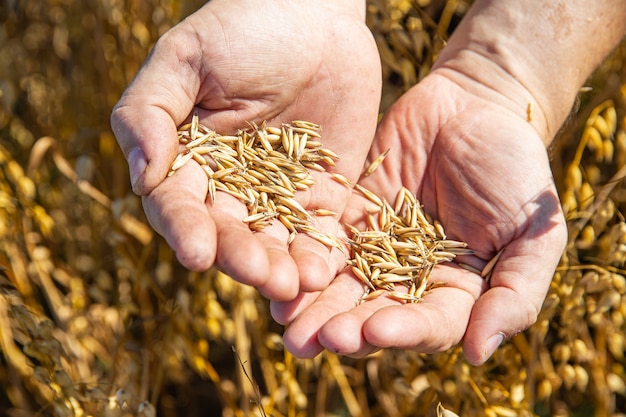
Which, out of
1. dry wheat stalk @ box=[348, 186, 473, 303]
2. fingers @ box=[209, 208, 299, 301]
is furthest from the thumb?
dry wheat stalk @ box=[348, 186, 473, 303]

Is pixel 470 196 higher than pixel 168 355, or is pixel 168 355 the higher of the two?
pixel 470 196

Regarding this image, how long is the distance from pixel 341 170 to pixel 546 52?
57 centimetres

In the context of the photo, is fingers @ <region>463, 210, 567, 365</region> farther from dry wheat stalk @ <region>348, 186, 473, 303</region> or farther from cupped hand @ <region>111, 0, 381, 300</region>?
cupped hand @ <region>111, 0, 381, 300</region>

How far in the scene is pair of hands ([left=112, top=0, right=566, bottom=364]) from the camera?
3.36ft

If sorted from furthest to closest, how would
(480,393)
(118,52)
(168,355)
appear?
1. (118,52)
2. (168,355)
3. (480,393)

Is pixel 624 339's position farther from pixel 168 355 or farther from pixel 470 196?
pixel 168 355

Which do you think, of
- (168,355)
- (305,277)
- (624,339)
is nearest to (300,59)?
(305,277)

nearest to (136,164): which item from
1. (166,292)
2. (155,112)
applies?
(155,112)

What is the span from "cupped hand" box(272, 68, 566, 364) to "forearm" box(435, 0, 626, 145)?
2.0 inches

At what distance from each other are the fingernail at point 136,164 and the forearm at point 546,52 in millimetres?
805

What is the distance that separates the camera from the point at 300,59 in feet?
4.31

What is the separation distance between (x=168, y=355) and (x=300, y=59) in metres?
0.71

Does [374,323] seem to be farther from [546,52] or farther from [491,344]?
[546,52]

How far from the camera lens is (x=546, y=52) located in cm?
150
